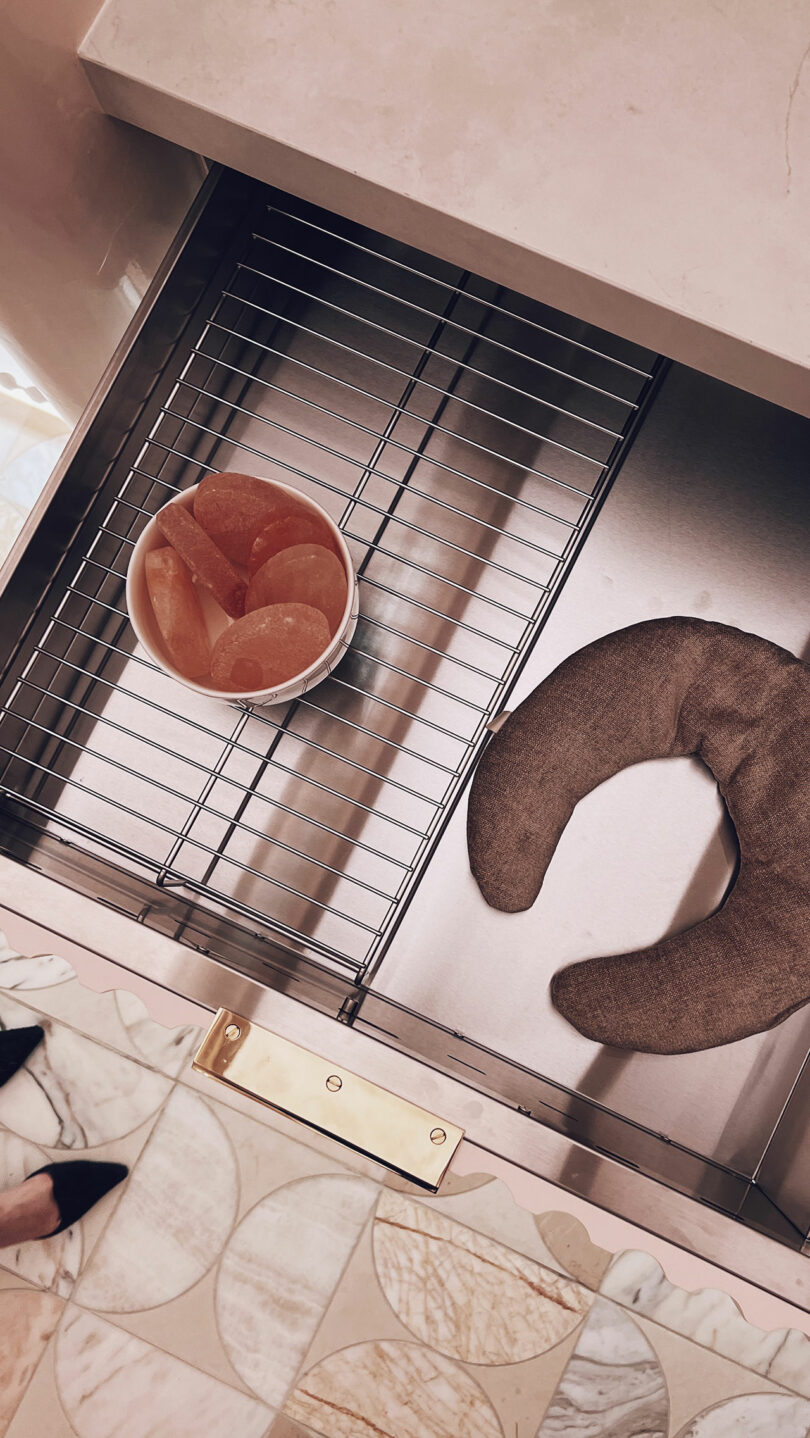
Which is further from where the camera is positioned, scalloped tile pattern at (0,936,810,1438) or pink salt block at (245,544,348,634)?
scalloped tile pattern at (0,936,810,1438)

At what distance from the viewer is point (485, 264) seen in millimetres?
434

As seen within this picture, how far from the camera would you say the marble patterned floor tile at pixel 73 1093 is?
1.04m

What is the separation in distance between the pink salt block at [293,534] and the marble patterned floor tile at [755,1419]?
1.12m

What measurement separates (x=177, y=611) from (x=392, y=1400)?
102cm

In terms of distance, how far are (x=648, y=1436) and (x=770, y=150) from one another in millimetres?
1254

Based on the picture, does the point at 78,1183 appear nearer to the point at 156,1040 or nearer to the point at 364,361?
the point at 156,1040

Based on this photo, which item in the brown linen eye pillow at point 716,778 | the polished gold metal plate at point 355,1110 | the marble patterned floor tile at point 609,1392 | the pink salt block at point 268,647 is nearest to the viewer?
the polished gold metal plate at point 355,1110

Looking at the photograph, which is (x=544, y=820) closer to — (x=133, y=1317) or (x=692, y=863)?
(x=692, y=863)

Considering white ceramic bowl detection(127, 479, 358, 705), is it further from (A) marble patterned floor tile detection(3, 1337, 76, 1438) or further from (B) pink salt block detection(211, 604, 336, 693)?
(A) marble patterned floor tile detection(3, 1337, 76, 1438)

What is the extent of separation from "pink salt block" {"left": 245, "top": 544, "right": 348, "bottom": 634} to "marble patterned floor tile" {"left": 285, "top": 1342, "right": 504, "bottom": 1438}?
3.17 feet

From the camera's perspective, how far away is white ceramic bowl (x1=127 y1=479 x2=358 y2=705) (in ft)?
1.56

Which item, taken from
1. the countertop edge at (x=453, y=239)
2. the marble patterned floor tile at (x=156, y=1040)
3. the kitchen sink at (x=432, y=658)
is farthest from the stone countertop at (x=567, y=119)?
the marble patterned floor tile at (x=156, y=1040)

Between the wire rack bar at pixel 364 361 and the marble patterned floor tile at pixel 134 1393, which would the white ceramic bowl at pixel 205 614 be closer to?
the wire rack bar at pixel 364 361

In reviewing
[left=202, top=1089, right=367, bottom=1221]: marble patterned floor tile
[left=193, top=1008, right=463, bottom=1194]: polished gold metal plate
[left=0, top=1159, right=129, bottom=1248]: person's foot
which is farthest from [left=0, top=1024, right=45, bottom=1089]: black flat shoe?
[left=193, top=1008, right=463, bottom=1194]: polished gold metal plate
